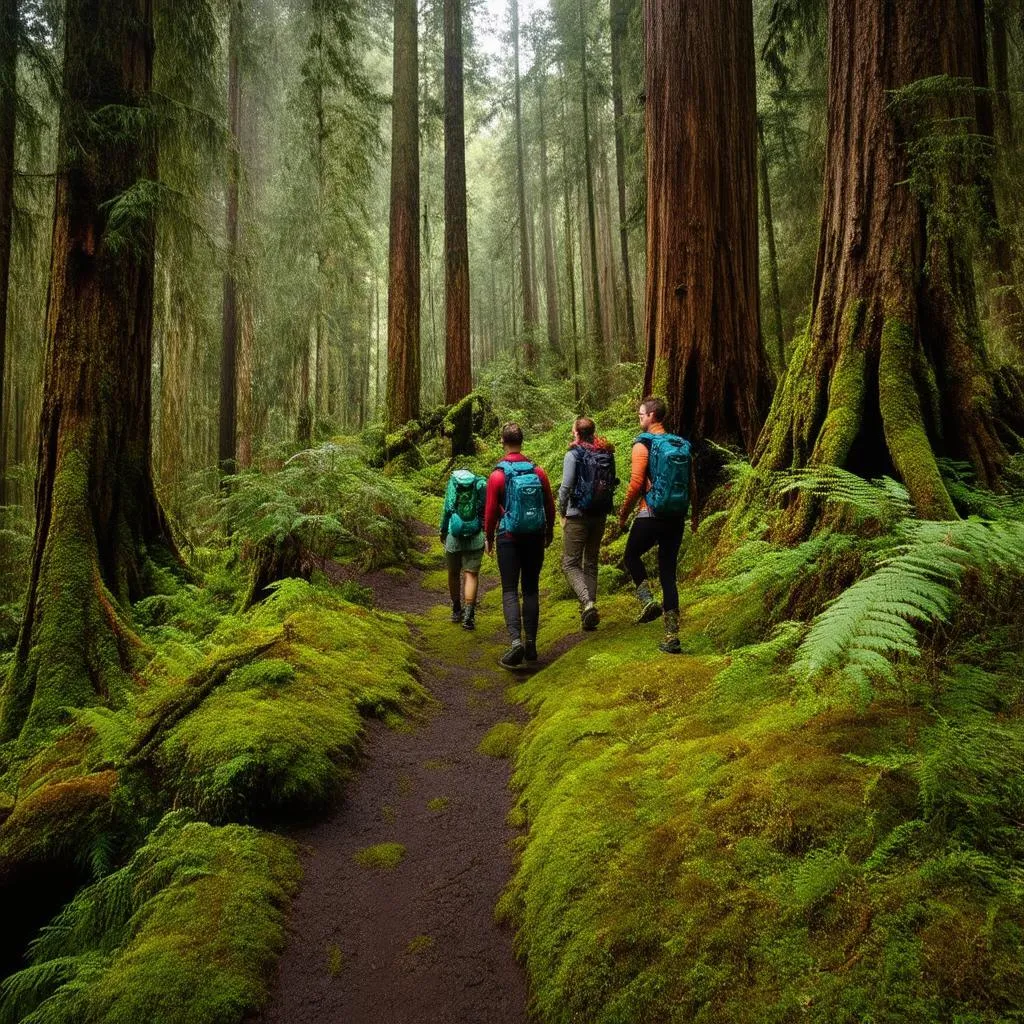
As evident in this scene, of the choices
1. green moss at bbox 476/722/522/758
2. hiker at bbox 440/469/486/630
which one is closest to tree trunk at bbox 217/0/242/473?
hiker at bbox 440/469/486/630

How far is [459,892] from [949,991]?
2.00 metres

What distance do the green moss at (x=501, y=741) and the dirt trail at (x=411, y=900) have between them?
0.23 feet

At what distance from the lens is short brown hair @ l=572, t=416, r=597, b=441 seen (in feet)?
18.1

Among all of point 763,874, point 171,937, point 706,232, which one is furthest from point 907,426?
point 171,937

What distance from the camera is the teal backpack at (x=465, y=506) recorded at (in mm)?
6766

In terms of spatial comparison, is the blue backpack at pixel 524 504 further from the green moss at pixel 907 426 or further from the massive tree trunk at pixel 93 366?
the massive tree trunk at pixel 93 366

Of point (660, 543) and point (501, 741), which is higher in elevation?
point (660, 543)

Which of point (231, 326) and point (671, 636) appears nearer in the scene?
point (671, 636)

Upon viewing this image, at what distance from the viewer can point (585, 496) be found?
18.1 feet

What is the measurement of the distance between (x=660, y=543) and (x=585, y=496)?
33.6 inches

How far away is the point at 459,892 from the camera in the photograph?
281 cm

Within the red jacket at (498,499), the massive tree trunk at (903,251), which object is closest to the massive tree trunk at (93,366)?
the red jacket at (498,499)

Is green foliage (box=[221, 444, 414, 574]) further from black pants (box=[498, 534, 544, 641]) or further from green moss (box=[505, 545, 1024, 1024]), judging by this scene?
green moss (box=[505, 545, 1024, 1024])

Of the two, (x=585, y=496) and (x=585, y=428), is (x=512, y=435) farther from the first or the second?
(x=585, y=496)
